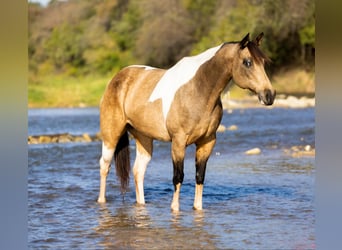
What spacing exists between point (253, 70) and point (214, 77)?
0.23 meters

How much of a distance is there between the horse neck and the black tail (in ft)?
2.72

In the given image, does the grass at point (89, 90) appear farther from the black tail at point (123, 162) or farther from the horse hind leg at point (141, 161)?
the horse hind leg at point (141, 161)

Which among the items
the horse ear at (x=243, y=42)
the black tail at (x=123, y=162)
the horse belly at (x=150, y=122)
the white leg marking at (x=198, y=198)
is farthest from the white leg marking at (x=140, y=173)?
the horse ear at (x=243, y=42)

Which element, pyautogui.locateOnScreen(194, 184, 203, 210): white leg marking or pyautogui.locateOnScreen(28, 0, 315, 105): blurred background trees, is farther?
pyautogui.locateOnScreen(28, 0, 315, 105): blurred background trees

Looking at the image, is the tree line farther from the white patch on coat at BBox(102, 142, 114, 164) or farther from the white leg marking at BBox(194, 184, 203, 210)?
the white leg marking at BBox(194, 184, 203, 210)

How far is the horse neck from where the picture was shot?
3713 millimetres

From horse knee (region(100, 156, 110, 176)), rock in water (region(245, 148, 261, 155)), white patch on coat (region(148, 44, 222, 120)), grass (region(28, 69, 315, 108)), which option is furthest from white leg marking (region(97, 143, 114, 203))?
grass (region(28, 69, 315, 108))

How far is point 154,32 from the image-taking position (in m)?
20.0

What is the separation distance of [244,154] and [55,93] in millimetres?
11020

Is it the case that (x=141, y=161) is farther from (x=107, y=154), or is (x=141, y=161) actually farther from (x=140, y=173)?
(x=107, y=154)

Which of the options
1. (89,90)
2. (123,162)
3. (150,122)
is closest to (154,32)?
(89,90)

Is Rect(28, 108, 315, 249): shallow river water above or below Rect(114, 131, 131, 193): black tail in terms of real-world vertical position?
below

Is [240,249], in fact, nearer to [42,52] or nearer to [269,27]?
[269,27]

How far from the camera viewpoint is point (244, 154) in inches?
276
